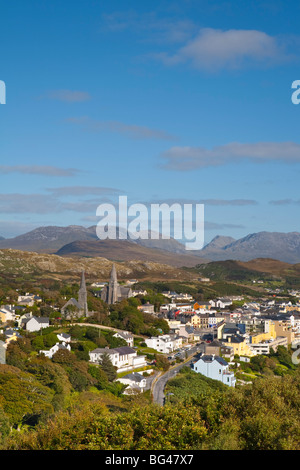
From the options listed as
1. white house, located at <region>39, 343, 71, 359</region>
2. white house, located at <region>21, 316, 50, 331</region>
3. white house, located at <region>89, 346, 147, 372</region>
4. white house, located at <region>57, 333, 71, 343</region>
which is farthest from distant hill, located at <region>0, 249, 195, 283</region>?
white house, located at <region>39, 343, 71, 359</region>

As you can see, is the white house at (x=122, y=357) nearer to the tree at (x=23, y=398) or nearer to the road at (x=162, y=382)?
the road at (x=162, y=382)

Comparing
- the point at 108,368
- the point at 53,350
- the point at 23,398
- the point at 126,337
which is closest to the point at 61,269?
the point at 126,337

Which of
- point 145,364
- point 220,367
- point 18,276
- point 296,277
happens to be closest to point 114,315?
point 145,364

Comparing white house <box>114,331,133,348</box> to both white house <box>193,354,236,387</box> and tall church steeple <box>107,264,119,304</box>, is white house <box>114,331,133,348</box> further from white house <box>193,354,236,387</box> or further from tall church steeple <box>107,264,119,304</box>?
tall church steeple <box>107,264,119,304</box>

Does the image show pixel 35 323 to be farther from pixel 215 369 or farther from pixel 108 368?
pixel 215 369

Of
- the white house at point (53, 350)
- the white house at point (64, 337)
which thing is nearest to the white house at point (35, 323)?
the white house at point (64, 337)

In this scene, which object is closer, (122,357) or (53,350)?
(53,350)

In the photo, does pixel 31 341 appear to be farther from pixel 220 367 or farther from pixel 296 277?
pixel 296 277
